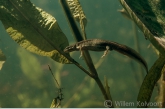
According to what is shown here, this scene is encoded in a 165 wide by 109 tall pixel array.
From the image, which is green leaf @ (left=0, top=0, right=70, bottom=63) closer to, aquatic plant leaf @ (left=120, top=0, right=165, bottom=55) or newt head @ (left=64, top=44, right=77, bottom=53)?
newt head @ (left=64, top=44, right=77, bottom=53)

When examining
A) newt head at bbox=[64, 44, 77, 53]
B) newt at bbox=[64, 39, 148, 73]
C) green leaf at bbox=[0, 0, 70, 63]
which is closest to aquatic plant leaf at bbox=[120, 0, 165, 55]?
newt at bbox=[64, 39, 148, 73]

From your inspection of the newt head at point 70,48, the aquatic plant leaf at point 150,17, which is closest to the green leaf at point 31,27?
the newt head at point 70,48

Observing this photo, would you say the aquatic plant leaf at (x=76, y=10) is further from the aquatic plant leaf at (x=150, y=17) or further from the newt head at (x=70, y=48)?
the aquatic plant leaf at (x=150, y=17)

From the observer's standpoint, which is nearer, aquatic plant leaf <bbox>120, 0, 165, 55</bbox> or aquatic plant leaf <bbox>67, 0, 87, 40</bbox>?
aquatic plant leaf <bbox>120, 0, 165, 55</bbox>

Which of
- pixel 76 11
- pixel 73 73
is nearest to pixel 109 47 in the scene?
pixel 76 11

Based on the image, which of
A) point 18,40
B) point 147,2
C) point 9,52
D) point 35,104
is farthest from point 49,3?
point 147,2

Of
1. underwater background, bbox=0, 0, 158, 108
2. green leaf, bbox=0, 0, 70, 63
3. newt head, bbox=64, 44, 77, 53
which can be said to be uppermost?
green leaf, bbox=0, 0, 70, 63
